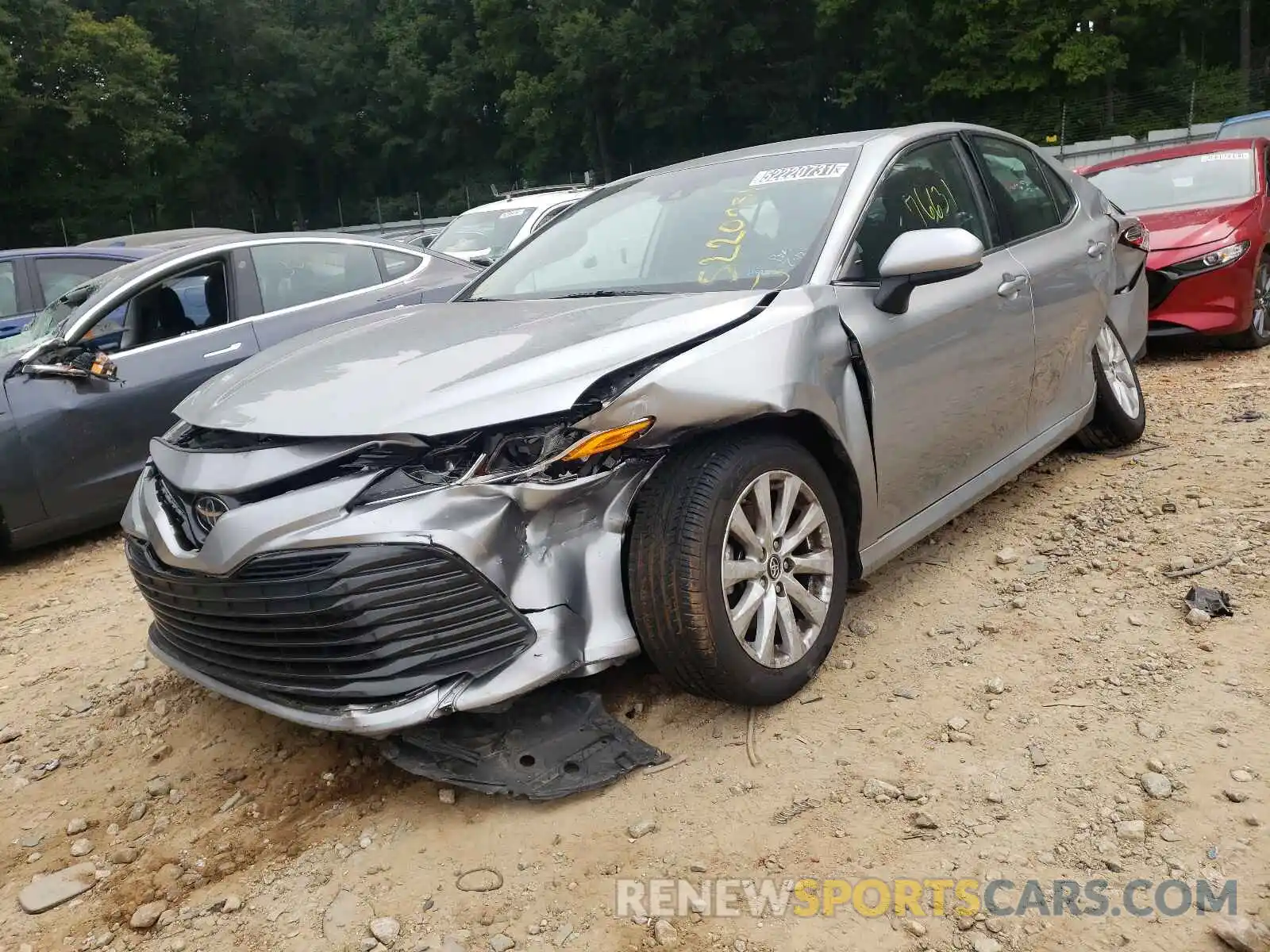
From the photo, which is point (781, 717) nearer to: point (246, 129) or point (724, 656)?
point (724, 656)

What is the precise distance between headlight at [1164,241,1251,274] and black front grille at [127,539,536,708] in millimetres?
5821

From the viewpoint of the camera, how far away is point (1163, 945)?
188cm

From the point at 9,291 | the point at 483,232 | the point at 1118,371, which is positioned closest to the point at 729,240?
the point at 1118,371

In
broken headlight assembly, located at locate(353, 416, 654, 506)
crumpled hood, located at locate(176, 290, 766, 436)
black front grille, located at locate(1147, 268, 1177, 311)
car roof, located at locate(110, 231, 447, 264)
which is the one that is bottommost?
black front grille, located at locate(1147, 268, 1177, 311)

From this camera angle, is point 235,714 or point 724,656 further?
point 235,714

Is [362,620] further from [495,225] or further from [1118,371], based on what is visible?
[495,225]

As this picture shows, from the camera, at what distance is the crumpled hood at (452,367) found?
237cm

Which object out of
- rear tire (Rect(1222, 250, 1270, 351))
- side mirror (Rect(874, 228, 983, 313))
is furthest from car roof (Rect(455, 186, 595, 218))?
side mirror (Rect(874, 228, 983, 313))

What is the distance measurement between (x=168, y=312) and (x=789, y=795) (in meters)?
4.40

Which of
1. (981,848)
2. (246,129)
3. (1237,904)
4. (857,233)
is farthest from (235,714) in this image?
(246,129)

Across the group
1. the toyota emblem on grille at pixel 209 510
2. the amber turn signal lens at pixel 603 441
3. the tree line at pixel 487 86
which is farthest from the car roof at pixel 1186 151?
the tree line at pixel 487 86

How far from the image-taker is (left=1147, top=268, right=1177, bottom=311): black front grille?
6488mm

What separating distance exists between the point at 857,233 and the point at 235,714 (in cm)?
240

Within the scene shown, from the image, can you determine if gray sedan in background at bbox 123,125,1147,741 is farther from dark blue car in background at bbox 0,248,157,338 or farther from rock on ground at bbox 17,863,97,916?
dark blue car in background at bbox 0,248,157,338
